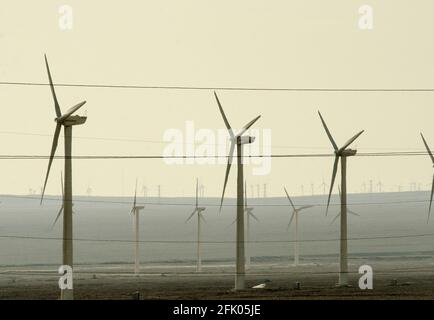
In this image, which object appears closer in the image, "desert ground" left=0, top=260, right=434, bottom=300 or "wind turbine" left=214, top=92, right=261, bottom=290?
"desert ground" left=0, top=260, right=434, bottom=300

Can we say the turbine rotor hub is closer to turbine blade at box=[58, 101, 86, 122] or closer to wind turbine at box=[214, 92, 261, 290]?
wind turbine at box=[214, 92, 261, 290]

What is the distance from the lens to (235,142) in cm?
10081

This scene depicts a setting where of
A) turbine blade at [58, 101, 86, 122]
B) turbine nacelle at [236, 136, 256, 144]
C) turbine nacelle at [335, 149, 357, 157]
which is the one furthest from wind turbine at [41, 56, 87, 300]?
turbine nacelle at [335, 149, 357, 157]

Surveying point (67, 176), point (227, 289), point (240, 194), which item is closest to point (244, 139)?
point (240, 194)

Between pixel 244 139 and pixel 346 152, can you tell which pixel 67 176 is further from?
pixel 346 152

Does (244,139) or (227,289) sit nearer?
(244,139)

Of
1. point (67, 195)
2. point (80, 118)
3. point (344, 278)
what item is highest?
point (80, 118)
